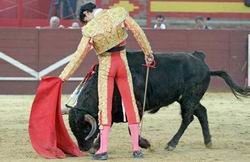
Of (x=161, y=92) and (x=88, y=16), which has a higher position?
(x=88, y=16)

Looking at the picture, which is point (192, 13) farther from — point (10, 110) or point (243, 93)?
point (243, 93)

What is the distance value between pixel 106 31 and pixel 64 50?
26.5 feet

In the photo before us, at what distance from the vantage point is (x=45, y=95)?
6117mm

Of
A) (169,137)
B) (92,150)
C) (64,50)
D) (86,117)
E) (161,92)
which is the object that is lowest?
(64,50)

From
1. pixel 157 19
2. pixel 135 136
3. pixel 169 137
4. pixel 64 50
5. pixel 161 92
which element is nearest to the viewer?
pixel 135 136

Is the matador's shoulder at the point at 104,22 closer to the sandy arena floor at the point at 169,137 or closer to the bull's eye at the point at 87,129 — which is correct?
the bull's eye at the point at 87,129

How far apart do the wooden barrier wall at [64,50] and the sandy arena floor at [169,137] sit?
2.22 meters

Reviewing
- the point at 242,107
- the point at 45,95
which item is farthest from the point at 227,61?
the point at 45,95

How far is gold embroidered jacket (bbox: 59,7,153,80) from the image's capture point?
586 cm

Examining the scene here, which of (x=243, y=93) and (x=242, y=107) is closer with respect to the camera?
(x=243, y=93)

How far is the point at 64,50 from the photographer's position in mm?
13867

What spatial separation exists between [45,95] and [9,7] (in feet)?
38.2

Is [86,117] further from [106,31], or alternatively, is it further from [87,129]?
[106,31]

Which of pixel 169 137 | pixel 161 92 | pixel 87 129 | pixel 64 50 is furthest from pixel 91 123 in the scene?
pixel 64 50
